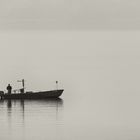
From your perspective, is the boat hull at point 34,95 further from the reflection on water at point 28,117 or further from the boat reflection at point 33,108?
the reflection on water at point 28,117

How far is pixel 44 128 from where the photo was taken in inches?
2608

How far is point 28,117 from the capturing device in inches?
2921

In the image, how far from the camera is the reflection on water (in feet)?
211

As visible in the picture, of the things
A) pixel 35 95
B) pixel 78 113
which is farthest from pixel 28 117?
pixel 35 95

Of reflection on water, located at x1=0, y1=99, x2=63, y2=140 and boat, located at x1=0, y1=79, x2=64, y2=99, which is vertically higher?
boat, located at x1=0, y1=79, x2=64, y2=99

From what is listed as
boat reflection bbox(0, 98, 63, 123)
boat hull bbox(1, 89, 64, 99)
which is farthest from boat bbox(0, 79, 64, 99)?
boat reflection bbox(0, 98, 63, 123)

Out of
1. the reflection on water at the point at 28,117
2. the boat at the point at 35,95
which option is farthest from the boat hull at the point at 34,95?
the reflection on water at the point at 28,117

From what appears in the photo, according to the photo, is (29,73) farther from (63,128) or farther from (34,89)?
(63,128)

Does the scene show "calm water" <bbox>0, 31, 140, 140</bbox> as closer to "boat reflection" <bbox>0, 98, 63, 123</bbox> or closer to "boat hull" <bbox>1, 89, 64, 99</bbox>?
"boat reflection" <bbox>0, 98, 63, 123</bbox>

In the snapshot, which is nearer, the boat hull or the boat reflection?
the boat reflection

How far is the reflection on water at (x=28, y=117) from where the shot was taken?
6431 cm

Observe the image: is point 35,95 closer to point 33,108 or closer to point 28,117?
point 33,108

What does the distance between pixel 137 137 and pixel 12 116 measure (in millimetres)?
16063

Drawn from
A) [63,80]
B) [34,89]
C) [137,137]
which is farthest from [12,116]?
[63,80]
